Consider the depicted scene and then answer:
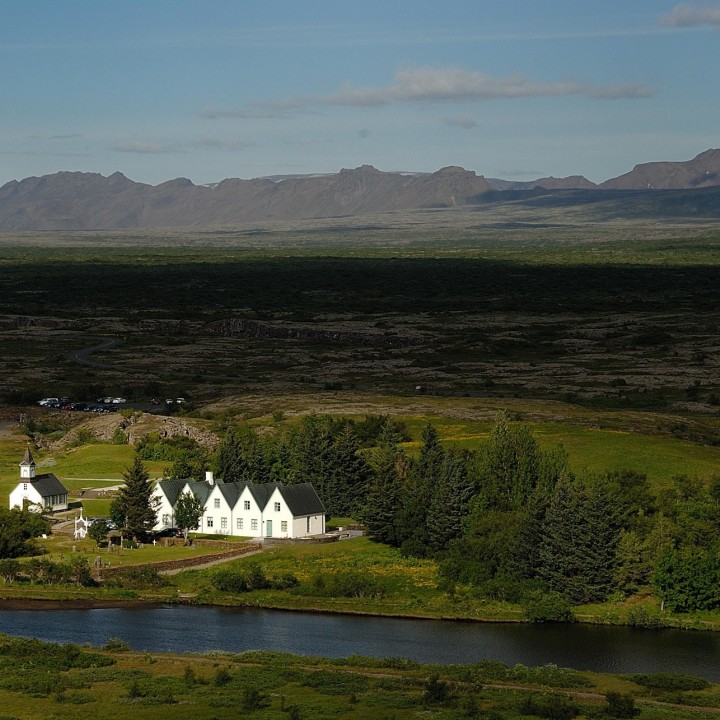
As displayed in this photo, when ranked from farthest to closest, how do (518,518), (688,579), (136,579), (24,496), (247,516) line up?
(24,496), (247,516), (518,518), (136,579), (688,579)

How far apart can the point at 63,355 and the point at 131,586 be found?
119808mm

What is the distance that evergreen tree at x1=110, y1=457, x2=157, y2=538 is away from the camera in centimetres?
7894

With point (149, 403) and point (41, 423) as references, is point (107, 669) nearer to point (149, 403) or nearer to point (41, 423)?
point (41, 423)

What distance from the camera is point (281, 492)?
8025 cm

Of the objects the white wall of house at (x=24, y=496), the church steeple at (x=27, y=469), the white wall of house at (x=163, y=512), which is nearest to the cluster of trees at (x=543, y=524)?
the white wall of house at (x=163, y=512)

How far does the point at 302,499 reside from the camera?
267ft

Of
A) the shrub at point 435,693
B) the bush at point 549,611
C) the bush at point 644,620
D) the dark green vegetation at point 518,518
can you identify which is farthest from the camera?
the dark green vegetation at point 518,518

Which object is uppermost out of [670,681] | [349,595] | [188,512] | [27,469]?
[27,469]

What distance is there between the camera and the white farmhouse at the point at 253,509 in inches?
3162

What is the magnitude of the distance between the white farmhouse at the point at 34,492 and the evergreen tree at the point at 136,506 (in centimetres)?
655

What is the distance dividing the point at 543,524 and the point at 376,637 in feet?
41.1

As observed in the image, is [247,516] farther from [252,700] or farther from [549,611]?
[252,700]

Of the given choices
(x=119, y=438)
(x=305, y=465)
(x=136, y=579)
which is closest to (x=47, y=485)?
(x=305, y=465)

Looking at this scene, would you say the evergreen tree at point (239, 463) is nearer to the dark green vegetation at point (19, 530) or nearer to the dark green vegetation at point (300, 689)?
the dark green vegetation at point (19, 530)
